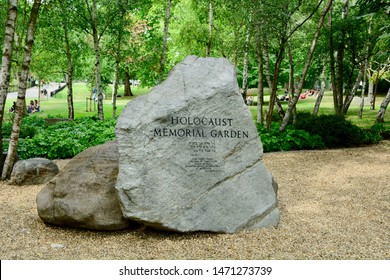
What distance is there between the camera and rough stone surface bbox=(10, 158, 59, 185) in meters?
9.78

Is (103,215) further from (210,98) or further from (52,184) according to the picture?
(210,98)

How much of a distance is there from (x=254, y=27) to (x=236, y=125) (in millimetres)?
8998

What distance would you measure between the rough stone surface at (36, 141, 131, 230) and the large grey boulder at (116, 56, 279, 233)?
59cm

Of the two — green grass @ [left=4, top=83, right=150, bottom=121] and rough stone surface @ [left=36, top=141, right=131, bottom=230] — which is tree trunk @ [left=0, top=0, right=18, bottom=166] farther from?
green grass @ [left=4, top=83, right=150, bottom=121]

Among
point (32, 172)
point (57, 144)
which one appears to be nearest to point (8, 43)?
point (32, 172)

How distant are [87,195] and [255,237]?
2712mm

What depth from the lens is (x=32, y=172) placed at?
32.4 ft

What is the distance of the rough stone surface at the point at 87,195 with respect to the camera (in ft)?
21.2

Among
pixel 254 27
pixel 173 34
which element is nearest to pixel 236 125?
pixel 254 27

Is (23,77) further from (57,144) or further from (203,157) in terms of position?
(203,157)

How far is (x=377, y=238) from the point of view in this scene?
6320mm

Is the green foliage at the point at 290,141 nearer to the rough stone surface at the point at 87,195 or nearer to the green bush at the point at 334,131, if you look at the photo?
the green bush at the point at 334,131

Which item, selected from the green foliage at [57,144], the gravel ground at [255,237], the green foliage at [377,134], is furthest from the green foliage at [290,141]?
the green foliage at [57,144]

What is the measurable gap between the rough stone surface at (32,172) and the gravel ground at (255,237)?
409 millimetres
